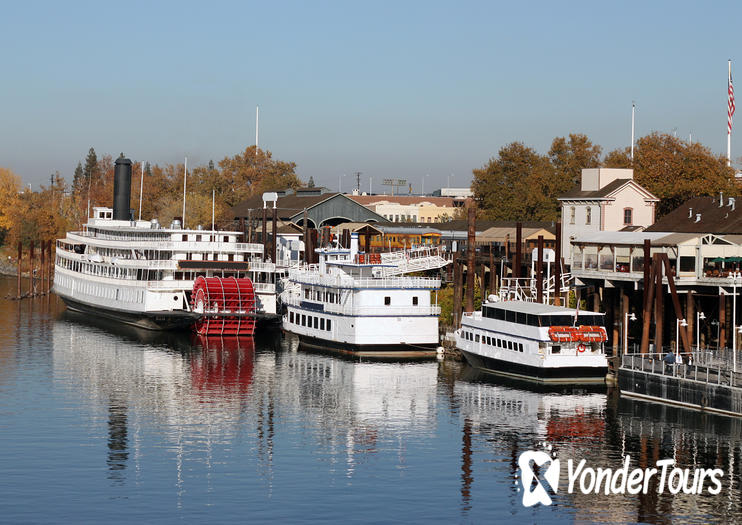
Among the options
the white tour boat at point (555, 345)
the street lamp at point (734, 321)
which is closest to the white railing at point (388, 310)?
the white tour boat at point (555, 345)

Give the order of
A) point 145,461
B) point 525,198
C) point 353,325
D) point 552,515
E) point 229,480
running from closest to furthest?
point 552,515
point 229,480
point 145,461
point 353,325
point 525,198

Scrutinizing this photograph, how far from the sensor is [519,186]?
13212cm

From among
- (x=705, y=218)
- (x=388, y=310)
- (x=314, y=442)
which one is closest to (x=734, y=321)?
(x=314, y=442)

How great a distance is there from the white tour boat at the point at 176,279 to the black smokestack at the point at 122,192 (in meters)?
7.21

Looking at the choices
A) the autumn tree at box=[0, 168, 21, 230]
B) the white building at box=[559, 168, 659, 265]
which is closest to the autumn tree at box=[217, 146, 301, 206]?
the autumn tree at box=[0, 168, 21, 230]

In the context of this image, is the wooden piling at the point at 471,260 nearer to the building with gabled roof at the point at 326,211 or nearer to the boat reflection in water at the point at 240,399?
the boat reflection in water at the point at 240,399

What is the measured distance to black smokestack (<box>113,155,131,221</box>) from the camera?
116500 millimetres

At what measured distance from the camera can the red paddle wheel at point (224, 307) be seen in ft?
289

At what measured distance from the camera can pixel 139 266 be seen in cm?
9600

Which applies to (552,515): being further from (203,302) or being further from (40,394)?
(203,302)

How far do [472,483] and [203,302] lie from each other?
4696cm

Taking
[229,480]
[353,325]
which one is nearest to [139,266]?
[353,325]
